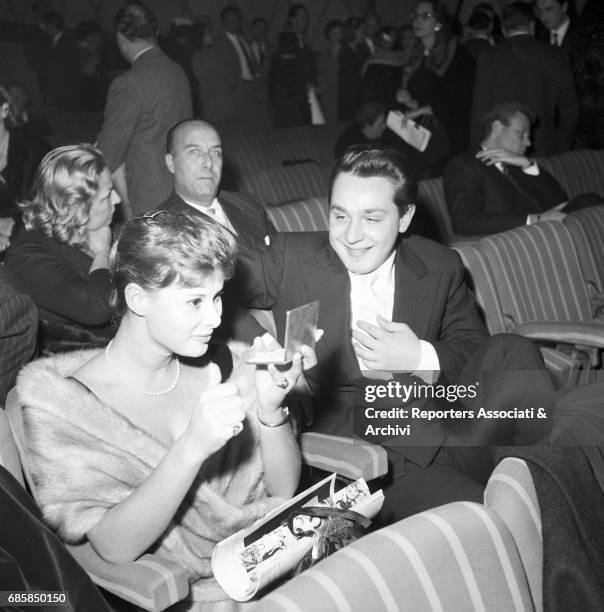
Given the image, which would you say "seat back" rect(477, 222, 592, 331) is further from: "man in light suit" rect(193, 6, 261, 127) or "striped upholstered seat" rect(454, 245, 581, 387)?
"man in light suit" rect(193, 6, 261, 127)

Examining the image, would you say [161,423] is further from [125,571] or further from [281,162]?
[281,162]

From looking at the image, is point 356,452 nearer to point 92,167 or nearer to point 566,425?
point 566,425

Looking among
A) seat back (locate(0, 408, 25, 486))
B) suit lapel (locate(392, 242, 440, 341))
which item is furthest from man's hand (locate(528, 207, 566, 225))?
seat back (locate(0, 408, 25, 486))

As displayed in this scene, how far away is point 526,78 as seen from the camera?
211 inches

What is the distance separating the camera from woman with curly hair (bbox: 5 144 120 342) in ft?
8.16

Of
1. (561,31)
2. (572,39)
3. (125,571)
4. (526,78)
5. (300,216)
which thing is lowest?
(125,571)

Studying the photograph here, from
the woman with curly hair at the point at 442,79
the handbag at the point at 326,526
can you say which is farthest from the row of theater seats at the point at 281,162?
the handbag at the point at 326,526

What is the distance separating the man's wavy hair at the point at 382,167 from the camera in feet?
7.23

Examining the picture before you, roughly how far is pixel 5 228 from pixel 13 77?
756 cm

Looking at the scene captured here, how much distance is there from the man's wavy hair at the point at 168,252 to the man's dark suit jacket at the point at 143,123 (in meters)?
2.23

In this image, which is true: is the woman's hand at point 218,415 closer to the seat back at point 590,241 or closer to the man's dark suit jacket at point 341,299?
the man's dark suit jacket at point 341,299

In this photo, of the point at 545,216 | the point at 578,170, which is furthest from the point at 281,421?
the point at 578,170

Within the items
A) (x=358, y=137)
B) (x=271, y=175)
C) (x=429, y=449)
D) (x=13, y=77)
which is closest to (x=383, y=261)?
(x=429, y=449)

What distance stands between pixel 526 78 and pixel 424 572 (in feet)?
15.6
